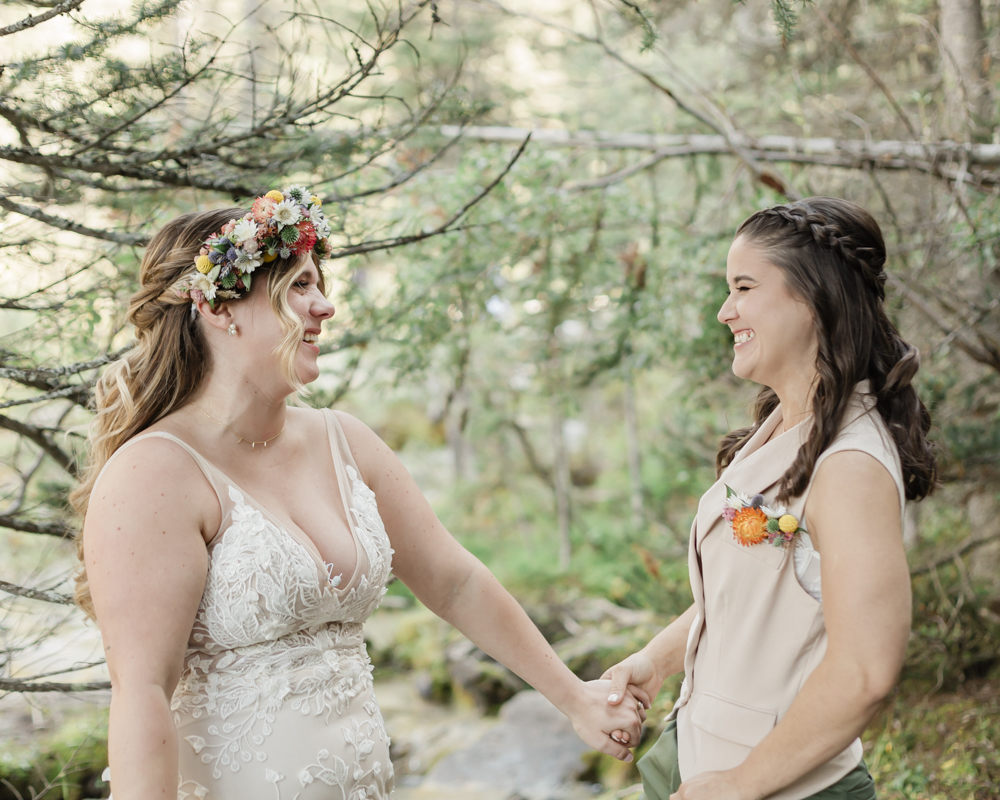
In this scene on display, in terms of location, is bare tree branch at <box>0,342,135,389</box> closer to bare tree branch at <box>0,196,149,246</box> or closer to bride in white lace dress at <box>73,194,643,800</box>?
bride in white lace dress at <box>73,194,643,800</box>

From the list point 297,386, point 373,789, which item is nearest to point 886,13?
point 297,386

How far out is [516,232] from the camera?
5.07 metres

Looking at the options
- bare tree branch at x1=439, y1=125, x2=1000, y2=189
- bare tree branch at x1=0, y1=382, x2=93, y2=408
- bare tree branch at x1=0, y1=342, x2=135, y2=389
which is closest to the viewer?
bare tree branch at x1=0, y1=382, x2=93, y2=408

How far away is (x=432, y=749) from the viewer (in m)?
6.55

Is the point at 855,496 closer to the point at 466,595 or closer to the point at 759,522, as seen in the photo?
the point at 759,522

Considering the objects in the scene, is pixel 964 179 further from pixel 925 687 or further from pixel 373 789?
pixel 373 789

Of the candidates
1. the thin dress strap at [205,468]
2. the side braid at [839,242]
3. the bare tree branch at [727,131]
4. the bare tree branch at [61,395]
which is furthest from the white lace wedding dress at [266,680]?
the bare tree branch at [727,131]

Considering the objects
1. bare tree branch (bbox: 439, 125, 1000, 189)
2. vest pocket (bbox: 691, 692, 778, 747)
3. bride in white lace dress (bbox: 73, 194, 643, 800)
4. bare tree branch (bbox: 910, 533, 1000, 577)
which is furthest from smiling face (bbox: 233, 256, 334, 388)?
bare tree branch (bbox: 910, 533, 1000, 577)

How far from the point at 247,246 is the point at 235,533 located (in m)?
0.75

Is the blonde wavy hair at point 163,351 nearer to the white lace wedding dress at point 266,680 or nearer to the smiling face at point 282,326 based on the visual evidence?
the smiling face at point 282,326

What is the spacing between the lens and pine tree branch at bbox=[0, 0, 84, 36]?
184cm

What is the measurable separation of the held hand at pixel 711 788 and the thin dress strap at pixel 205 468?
1250mm

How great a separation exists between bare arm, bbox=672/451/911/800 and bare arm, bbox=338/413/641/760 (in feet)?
3.10

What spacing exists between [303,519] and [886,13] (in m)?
6.47
